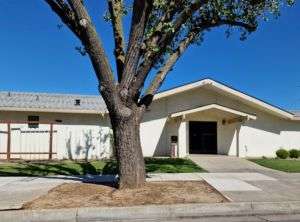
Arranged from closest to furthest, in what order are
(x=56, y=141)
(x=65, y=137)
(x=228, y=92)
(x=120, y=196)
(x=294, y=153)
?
1. (x=120, y=196)
2. (x=56, y=141)
3. (x=65, y=137)
4. (x=228, y=92)
5. (x=294, y=153)

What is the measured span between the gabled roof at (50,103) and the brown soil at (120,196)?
12.1 meters

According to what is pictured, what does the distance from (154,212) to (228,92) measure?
1755 cm

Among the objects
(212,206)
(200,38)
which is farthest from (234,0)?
(212,206)

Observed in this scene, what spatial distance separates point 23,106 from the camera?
2409 centimetres

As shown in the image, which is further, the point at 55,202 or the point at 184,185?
the point at 184,185

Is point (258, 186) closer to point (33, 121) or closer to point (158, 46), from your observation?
point (158, 46)

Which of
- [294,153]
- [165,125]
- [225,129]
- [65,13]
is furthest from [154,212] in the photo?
[294,153]

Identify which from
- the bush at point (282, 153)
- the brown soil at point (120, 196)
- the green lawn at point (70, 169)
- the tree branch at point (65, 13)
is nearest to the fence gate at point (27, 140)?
the green lawn at point (70, 169)

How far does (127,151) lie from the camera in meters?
11.3

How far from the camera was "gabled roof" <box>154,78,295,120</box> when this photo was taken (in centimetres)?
2516

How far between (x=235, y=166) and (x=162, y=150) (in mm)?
5740

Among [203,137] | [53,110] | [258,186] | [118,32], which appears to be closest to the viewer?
[118,32]

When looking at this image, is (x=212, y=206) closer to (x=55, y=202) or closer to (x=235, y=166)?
(x=55, y=202)

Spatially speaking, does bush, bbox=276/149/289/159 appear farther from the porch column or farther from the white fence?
the white fence
